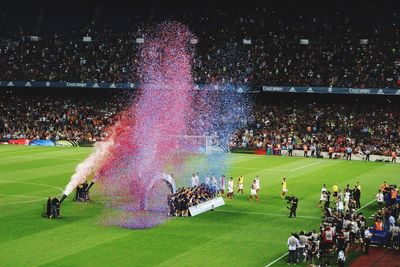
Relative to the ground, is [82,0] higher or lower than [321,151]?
higher

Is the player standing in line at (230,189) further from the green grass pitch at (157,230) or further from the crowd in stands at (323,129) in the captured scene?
the crowd in stands at (323,129)

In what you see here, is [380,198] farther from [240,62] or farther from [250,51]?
[250,51]

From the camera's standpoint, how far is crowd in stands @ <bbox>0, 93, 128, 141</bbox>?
69.9 meters

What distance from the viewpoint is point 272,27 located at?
75.7m

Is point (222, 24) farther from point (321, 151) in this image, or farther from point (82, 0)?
point (321, 151)

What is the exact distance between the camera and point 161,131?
63438 mm

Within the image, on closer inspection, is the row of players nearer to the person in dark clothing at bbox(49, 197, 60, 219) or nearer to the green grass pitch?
the green grass pitch

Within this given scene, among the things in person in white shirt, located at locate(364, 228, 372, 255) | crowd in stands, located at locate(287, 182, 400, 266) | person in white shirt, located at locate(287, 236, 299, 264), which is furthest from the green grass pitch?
person in white shirt, located at locate(364, 228, 372, 255)

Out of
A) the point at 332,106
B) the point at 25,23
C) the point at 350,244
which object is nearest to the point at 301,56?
the point at 332,106

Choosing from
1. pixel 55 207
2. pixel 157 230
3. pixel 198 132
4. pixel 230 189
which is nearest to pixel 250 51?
pixel 198 132

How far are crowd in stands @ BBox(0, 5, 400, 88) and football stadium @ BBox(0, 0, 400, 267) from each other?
19 centimetres

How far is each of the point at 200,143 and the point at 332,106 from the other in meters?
17.4

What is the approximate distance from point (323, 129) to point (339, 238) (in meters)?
42.2

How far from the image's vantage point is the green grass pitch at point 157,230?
77.3ft
